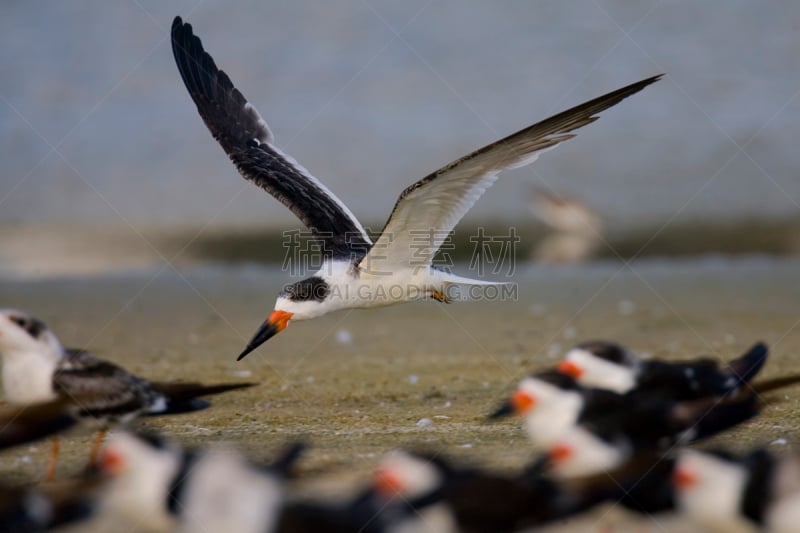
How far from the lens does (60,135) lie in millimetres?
14758

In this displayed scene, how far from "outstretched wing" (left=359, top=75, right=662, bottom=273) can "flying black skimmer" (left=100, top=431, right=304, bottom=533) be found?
2436mm

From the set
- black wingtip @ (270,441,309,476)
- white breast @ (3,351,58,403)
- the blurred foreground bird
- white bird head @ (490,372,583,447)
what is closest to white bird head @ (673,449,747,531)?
white bird head @ (490,372,583,447)

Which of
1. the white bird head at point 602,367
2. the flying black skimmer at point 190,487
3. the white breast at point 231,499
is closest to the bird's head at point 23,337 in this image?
the flying black skimmer at point 190,487

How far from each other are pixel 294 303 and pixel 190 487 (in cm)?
330

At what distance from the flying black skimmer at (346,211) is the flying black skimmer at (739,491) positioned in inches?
87.8

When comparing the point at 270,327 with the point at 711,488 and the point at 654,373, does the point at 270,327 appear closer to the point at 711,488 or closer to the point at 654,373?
the point at 654,373

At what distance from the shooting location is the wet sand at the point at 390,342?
5448mm

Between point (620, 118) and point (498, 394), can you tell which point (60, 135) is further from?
point (498, 394)

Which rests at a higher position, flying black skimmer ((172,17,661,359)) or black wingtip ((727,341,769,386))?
flying black skimmer ((172,17,661,359))

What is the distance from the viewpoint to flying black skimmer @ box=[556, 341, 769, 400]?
463 centimetres

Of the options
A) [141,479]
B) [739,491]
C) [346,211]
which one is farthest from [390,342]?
[739,491]

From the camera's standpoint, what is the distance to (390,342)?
844cm

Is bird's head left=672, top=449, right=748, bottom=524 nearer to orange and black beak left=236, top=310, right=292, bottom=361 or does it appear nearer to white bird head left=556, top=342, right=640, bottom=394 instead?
white bird head left=556, top=342, right=640, bottom=394

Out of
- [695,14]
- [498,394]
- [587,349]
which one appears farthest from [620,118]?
[587,349]
